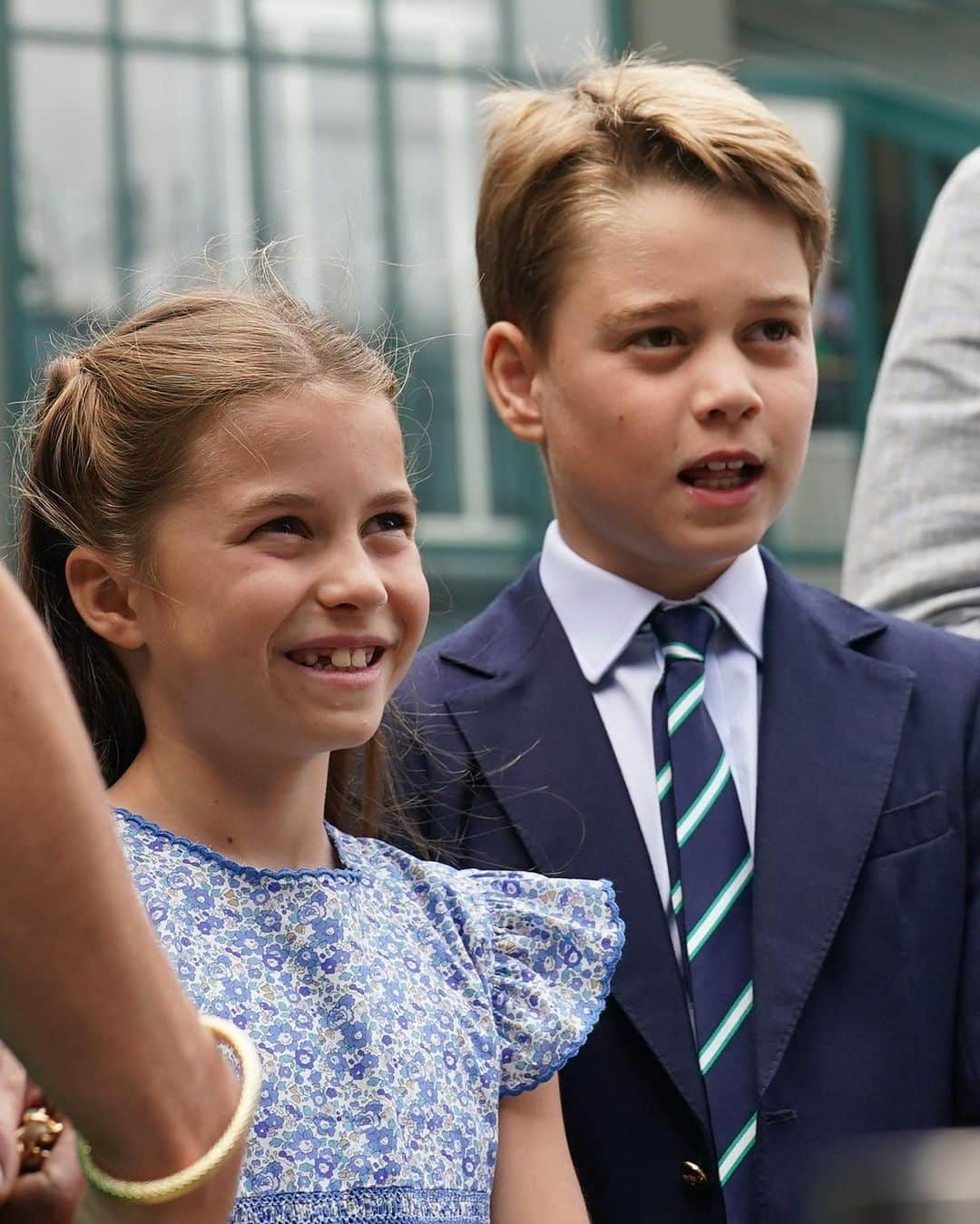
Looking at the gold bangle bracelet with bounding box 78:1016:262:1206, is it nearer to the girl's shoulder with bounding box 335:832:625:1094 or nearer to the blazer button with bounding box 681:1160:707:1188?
the girl's shoulder with bounding box 335:832:625:1094

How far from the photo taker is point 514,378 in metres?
2.86

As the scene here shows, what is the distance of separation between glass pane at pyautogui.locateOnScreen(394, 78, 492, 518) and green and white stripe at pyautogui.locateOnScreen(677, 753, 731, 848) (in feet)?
27.4

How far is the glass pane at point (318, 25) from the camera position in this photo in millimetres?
10727

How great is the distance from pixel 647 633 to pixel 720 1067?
1.81 feet

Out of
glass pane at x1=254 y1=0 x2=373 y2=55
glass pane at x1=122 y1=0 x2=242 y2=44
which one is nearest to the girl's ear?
glass pane at x1=122 y1=0 x2=242 y2=44

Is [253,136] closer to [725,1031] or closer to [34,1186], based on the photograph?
[725,1031]

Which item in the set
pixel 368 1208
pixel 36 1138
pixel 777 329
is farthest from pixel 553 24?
pixel 36 1138

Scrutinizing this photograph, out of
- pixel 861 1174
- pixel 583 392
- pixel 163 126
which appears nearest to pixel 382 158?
pixel 163 126

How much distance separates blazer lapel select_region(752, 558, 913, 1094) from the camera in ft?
7.93

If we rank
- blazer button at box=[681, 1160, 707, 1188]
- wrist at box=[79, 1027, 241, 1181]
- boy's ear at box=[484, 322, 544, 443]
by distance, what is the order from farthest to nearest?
boy's ear at box=[484, 322, 544, 443]
blazer button at box=[681, 1160, 707, 1188]
wrist at box=[79, 1027, 241, 1181]

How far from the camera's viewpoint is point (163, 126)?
34.3 feet

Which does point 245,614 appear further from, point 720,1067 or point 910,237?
point 910,237

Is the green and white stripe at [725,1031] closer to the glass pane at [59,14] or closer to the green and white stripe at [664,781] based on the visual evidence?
the green and white stripe at [664,781]

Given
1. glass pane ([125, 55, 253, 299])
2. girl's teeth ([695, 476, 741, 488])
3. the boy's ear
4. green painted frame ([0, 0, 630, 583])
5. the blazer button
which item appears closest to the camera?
the blazer button
